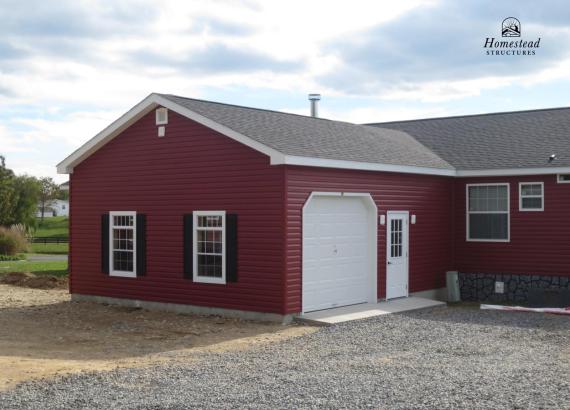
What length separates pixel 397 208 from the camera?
16172mm

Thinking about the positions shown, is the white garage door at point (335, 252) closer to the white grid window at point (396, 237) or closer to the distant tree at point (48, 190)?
the white grid window at point (396, 237)

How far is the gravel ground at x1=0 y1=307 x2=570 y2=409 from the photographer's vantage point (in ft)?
24.8

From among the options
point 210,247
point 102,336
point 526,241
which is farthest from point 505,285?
point 102,336

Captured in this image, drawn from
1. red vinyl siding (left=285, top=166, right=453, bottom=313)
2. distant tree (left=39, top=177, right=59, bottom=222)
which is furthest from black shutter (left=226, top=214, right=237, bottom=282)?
distant tree (left=39, top=177, right=59, bottom=222)

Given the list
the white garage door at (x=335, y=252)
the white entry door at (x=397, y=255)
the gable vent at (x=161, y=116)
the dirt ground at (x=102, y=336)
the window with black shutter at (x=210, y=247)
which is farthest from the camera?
the white entry door at (x=397, y=255)

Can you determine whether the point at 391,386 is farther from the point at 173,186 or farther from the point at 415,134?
the point at 415,134

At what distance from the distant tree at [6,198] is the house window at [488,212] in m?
29.7

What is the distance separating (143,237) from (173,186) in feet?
4.41

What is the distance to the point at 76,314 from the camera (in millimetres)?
15141

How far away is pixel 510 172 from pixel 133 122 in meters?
8.45

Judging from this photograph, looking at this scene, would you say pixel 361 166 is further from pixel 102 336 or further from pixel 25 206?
pixel 25 206

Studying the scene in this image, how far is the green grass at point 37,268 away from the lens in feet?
78.6

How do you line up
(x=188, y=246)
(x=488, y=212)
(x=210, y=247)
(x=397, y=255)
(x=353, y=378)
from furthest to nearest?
(x=488, y=212) → (x=397, y=255) → (x=188, y=246) → (x=210, y=247) → (x=353, y=378)

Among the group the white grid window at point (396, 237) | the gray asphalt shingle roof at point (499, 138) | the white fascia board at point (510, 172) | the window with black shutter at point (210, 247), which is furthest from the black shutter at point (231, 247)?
the gray asphalt shingle roof at point (499, 138)
